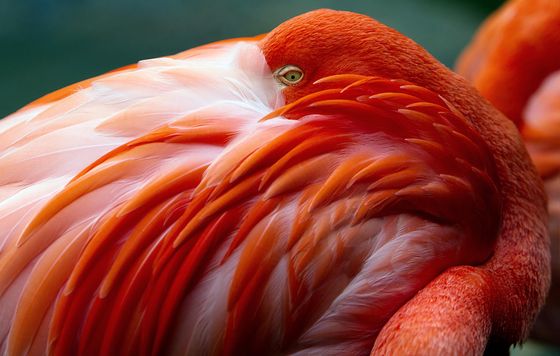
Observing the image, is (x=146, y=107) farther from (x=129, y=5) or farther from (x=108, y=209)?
(x=129, y=5)

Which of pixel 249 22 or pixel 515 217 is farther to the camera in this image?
pixel 249 22

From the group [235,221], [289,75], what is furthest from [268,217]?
[289,75]

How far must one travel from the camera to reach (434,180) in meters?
0.93

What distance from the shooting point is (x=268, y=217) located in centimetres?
88

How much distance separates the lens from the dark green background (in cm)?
230

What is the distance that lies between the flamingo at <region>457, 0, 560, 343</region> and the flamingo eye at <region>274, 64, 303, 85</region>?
66 cm

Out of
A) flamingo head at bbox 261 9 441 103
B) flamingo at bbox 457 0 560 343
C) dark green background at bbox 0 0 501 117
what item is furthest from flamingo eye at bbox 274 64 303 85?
dark green background at bbox 0 0 501 117

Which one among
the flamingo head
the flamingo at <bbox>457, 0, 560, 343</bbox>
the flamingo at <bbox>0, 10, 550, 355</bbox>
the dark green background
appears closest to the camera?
the flamingo at <bbox>0, 10, 550, 355</bbox>

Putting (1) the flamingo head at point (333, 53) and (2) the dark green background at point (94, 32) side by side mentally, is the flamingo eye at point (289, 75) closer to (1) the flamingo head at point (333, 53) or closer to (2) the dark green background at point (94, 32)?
(1) the flamingo head at point (333, 53)

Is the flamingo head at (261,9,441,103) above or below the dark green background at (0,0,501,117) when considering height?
above

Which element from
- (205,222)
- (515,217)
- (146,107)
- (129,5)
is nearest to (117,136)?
(146,107)

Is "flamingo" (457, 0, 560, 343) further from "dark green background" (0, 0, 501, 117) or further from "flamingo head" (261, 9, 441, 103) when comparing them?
"dark green background" (0, 0, 501, 117)

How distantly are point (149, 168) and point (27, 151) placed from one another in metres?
0.17

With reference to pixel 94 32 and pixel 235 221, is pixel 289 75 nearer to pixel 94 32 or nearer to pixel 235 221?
Result: pixel 235 221
